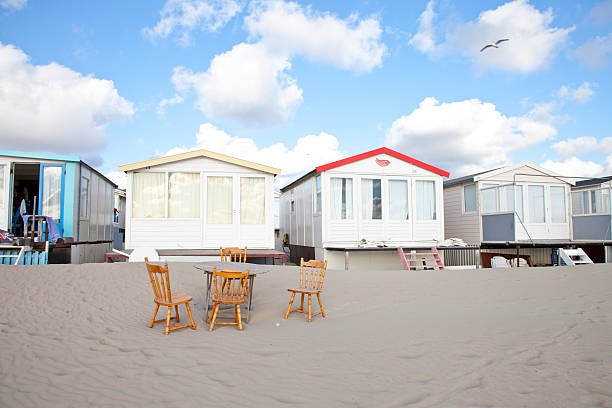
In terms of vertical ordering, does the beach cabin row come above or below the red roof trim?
below

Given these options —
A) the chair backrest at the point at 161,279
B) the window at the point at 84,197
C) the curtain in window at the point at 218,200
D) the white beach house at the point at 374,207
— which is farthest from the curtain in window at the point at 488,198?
the window at the point at 84,197

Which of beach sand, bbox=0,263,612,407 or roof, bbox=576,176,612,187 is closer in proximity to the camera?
beach sand, bbox=0,263,612,407

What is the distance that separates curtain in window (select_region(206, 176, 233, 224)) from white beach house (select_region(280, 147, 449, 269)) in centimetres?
272

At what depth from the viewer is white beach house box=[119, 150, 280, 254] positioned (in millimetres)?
10305

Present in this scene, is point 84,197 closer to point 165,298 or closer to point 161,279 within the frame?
point 165,298

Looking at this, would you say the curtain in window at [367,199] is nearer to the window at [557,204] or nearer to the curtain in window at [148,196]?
the curtain in window at [148,196]

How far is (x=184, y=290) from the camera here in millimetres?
7035

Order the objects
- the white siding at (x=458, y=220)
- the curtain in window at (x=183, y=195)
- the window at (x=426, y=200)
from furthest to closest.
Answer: the white siding at (x=458, y=220) < the window at (x=426, y=200) < the curtain in window at (x=183, y=195)

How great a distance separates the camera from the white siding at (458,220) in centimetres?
1366

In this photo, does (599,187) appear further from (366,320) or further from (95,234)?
(95,234)

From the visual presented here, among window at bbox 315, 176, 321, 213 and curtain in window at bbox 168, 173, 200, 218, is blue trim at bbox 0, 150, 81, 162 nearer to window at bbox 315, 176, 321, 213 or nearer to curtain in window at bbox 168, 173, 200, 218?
curtain in window at bbox 168, 173, 200, 218

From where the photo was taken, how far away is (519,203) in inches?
536

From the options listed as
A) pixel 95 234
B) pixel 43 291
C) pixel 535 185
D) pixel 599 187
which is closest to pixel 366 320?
pixel 43 291

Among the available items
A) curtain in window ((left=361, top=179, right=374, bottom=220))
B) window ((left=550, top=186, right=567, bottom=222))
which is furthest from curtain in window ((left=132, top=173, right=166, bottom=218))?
window ((left=550, top=186, right=567, bottom=222))
